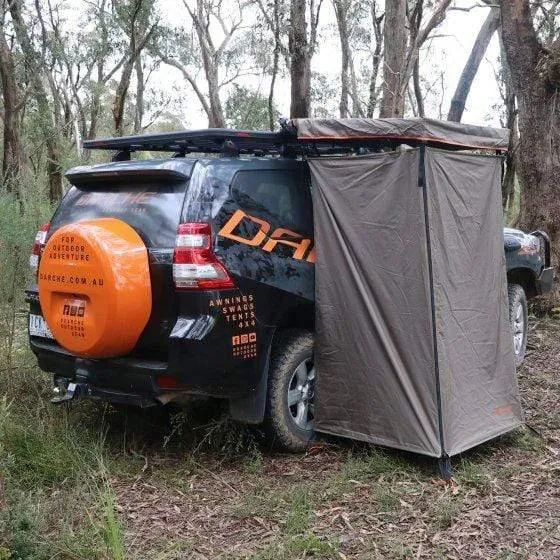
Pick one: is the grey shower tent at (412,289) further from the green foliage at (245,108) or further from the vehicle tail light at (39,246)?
the green foliage at (245,108)

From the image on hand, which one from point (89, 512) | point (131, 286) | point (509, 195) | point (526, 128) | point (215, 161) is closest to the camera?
point (89, 512)

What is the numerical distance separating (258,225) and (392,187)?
0.87 meters

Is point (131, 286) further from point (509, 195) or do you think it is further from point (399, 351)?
point (509, 195)

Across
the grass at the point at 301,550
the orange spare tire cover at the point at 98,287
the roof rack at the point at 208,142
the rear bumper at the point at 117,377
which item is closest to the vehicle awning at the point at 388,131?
the roof rack at the point at 208,142

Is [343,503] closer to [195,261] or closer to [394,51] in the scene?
[195,261]

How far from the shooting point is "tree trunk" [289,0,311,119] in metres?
11.7

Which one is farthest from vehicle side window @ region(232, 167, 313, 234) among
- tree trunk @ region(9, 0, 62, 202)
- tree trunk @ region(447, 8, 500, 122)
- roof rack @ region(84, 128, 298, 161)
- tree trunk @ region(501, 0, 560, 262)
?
tree trunk @ region(9, 0, 62, 202)

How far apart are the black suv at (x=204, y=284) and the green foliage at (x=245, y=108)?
23894 millimetres

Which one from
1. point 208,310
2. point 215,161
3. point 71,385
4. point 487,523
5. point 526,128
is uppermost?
point 526,128

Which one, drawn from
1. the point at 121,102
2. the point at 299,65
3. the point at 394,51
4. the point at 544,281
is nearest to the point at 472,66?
the point at 394,51

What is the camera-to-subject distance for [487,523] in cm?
371

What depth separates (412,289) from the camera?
14.3 ft

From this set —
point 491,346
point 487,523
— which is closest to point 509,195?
point 491,346

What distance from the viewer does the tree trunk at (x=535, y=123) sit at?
859cm
